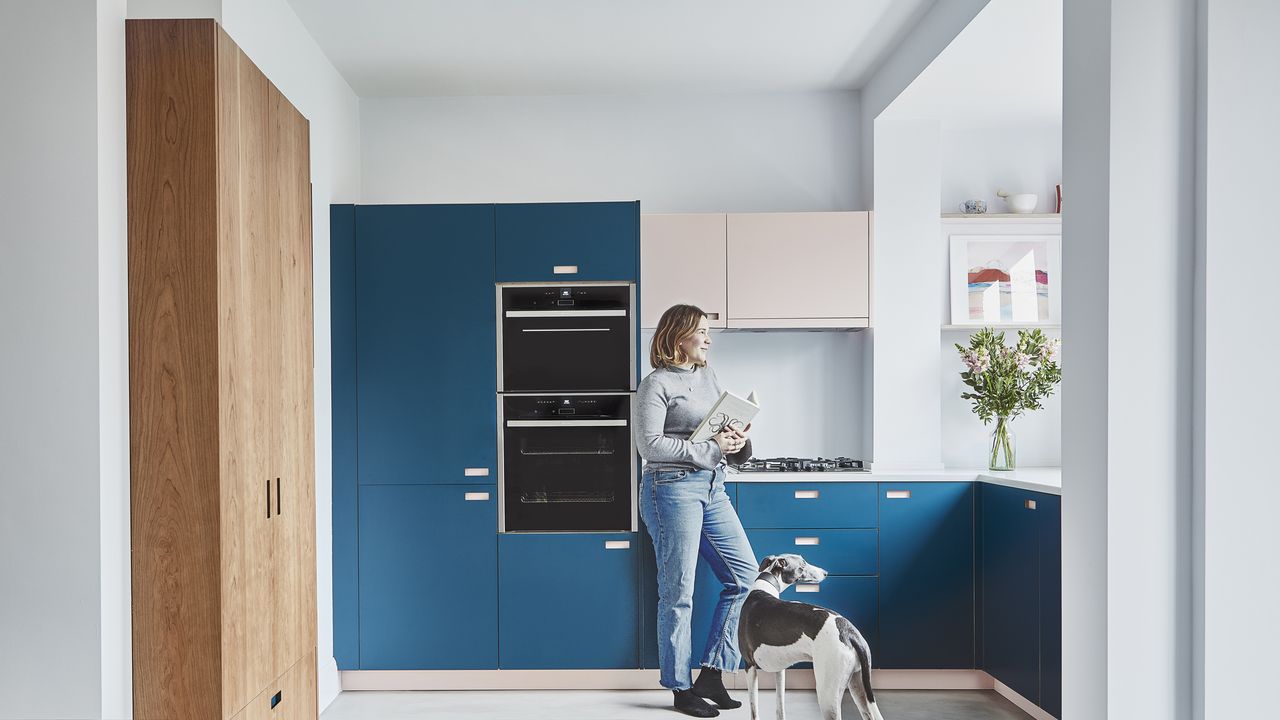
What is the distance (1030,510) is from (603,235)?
2.01 m

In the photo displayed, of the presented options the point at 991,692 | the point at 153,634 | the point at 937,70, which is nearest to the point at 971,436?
the point at 991,692

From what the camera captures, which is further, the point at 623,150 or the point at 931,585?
the point at 623,150

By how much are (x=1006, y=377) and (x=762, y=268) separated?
1.21 metres

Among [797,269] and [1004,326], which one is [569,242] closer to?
[797,269]

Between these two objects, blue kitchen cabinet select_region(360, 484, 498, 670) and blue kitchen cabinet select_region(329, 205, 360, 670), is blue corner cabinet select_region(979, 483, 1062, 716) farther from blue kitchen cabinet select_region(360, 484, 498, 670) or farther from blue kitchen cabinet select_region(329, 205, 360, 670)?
blue kitchen cabinet select_region(329, 205, 360, 670)

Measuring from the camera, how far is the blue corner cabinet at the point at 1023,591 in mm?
3125

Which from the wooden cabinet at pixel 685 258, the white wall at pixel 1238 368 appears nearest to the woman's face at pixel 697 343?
the wooden cabinet at pixel 685 258

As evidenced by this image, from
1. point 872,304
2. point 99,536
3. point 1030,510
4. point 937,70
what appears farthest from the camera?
point 872,304

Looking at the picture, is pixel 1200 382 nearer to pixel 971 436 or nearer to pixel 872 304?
pixel 872 304

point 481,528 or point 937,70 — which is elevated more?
point 937,70

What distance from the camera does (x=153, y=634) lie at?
196cm

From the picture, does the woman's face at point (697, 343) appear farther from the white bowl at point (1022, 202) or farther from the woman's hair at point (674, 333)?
the white bowl at point (1022, 202)

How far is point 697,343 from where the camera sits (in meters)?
3.54

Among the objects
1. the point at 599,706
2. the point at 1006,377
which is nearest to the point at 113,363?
the point at 599,706
